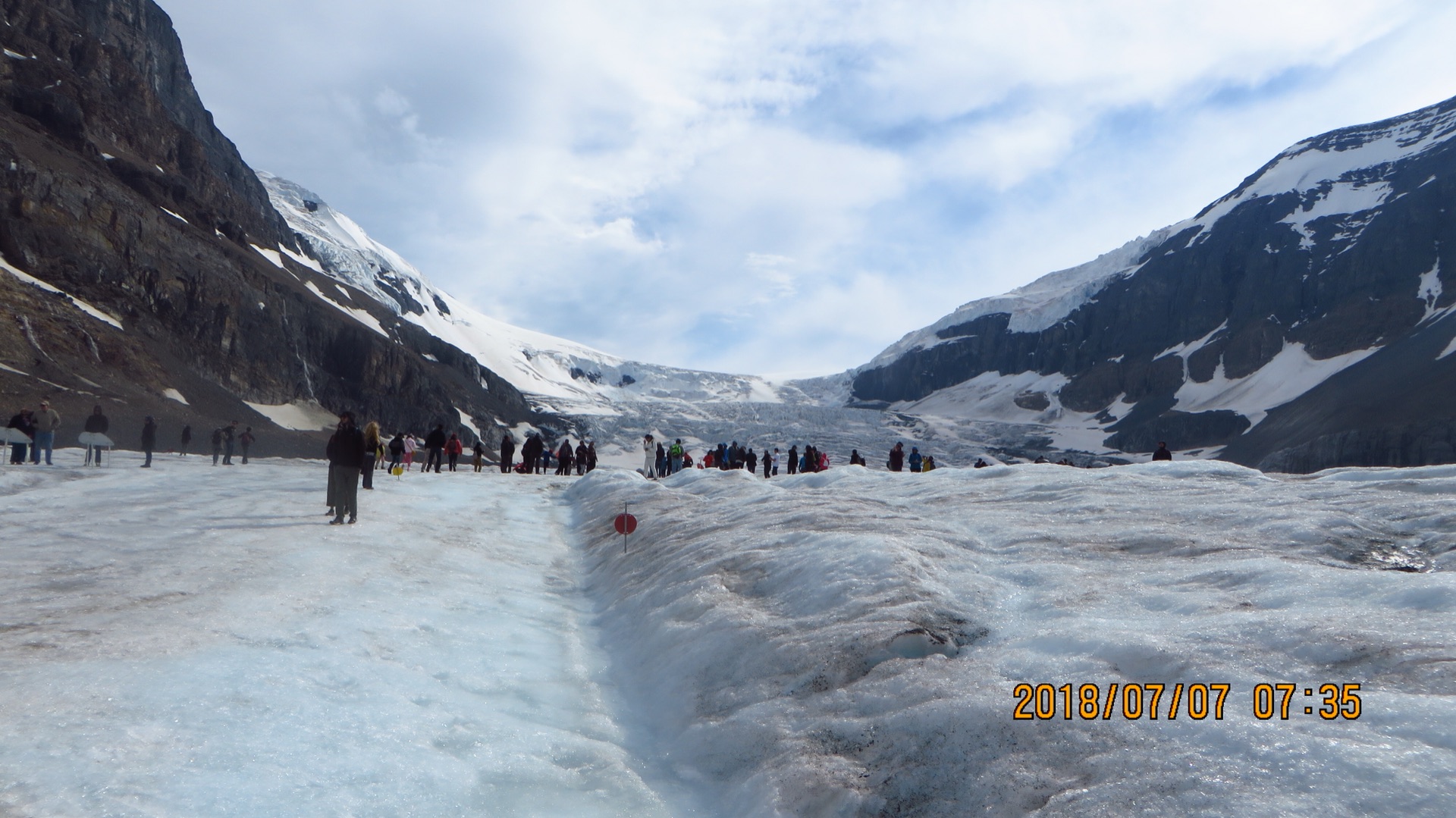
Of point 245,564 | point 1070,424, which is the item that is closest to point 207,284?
point 245,564

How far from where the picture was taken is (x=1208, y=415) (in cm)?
11519

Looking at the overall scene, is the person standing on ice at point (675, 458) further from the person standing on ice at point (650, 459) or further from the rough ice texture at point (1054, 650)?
the rough ice texture at point (1054, 650)

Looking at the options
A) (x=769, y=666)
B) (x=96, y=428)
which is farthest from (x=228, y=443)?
(x=769, y=666)

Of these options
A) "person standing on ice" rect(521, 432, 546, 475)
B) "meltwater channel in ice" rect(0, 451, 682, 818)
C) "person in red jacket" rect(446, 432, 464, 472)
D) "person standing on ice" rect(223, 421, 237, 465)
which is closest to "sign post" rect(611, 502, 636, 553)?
"meltwater channel in ice" rect(0, 451, 682, 818)

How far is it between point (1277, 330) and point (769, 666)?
502 ft

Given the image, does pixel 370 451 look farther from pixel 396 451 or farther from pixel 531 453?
pixel 531 453

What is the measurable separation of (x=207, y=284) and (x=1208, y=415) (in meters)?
120

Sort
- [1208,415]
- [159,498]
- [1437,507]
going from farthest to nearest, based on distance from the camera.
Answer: [1208,415] < [159,498] < [1437,507]

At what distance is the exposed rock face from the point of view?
46.1 m

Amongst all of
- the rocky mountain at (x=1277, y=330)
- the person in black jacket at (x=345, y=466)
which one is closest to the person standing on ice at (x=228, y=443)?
the person in black jacket at (x=345, y=466)

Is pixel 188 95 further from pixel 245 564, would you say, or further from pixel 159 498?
pixel 245 564

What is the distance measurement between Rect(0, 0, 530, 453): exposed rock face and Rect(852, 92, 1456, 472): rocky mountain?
3438 inches
